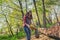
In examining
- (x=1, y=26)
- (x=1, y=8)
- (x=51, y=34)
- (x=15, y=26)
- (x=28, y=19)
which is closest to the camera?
(x=28, y=19)

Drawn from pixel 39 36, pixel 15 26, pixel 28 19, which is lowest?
pixel 15 26

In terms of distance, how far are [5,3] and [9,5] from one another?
793 mm

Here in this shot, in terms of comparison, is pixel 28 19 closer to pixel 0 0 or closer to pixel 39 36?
pixel 39 36

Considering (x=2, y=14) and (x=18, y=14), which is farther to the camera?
(x=18, y=14)

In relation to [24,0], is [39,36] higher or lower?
lower

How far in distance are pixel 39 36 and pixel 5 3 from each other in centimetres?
1419

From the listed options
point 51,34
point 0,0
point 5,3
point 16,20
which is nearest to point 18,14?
point 16,20

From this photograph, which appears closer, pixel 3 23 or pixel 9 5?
pixel 9 5

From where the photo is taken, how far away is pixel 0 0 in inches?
969

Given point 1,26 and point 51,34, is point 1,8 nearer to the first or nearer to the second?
point 1,26

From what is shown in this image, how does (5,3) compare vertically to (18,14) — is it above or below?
above

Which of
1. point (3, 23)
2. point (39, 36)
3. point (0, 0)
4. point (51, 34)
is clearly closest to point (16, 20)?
point (3, 23)

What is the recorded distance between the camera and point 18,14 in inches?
1233

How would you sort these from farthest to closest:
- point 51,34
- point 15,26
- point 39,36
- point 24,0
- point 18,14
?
point 15,26
point 18,14
point 24,0
point 39,36
point 51,34
